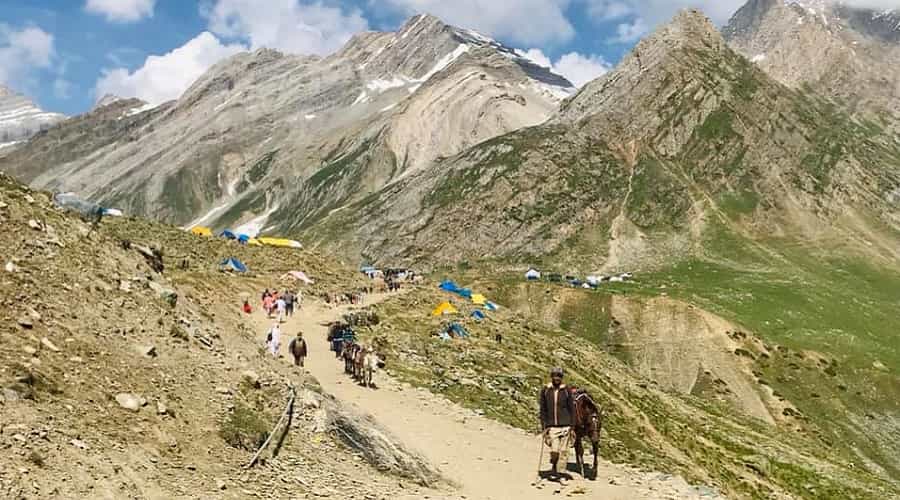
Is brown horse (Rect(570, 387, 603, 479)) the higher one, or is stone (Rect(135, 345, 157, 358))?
stone (Rect(135, 345, 157, 358))

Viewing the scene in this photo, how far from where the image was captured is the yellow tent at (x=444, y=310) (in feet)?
185

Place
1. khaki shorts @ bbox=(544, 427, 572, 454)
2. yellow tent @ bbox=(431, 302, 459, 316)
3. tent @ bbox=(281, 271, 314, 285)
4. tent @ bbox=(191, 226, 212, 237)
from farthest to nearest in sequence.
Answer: tent @ bbox=(191, 226, 212, 237)
tent @ bbox=(281, 271, 314, 285)
yellow tent @ bbox=(431, 302, 459, 316)
khaki shorts @ bbox=(544, 427, 572, 454)

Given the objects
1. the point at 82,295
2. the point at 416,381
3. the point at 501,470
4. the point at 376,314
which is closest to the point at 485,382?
the point at 416,381

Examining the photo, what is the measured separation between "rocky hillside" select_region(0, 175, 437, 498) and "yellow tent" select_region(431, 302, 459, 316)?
30.8 meters

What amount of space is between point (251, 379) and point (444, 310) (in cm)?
3618

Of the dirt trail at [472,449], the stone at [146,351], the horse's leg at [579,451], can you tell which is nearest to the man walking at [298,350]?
the dirt trail at [472,449]

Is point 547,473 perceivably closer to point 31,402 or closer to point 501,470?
point 501,470

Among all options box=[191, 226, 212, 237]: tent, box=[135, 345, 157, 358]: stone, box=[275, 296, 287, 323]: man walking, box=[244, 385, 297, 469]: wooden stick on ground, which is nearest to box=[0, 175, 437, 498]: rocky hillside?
box=[135, 345, 157, 358]: stone

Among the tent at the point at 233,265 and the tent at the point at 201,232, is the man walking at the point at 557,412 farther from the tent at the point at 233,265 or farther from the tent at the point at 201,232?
the tent at the point at 201,232

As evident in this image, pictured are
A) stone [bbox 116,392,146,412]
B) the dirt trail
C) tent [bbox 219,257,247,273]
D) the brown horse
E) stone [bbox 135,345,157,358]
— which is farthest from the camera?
tent [bbox 219,257,247,273]

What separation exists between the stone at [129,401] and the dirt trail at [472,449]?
8.41 meters

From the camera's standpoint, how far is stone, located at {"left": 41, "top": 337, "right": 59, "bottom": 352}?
17.6 meters

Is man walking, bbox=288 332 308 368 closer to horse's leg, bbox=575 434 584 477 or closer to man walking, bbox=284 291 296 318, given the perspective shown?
horse's leg, bbox=575 434 584 477

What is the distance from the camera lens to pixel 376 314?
173 feet
